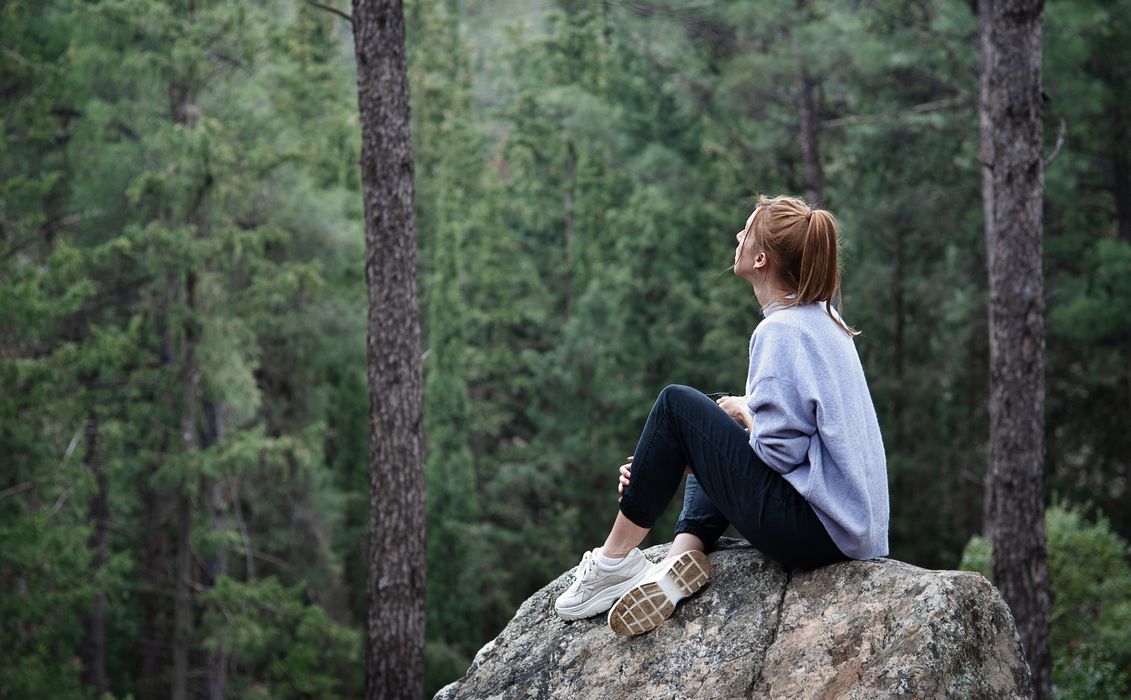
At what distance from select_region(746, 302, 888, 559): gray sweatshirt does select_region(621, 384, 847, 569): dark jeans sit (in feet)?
0.19

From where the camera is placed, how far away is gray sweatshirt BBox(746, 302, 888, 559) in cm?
347

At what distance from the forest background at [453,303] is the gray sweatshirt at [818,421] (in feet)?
15.2

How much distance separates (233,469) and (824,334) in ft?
36.0

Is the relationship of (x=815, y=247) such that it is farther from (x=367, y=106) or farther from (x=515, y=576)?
(x=515, y=576)

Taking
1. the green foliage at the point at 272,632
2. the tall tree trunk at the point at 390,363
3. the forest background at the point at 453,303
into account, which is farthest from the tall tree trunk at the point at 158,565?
the tall tree trunk at the point at 390,363

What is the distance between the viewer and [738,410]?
149 inches

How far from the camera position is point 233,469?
1330 cm

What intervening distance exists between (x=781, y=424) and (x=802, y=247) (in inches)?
22.6

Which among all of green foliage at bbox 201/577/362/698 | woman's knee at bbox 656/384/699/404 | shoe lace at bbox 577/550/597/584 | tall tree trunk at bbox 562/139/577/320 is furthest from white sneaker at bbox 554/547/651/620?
tall tree trunk at bbox 562/139/577/320

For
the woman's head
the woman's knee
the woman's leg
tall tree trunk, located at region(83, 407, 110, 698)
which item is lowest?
tall tree trunk, located at region(83, 407, 110, 698)

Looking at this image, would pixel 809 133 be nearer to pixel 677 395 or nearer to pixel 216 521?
pixel 216 521

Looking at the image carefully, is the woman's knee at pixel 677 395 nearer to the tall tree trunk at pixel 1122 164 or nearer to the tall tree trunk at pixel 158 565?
the tall tree trunk at pixel 158 565

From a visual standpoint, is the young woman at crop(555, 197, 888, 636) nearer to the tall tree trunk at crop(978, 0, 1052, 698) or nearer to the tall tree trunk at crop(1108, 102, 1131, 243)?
the tall tree trunk at crop(978, 0, 1052, 698)

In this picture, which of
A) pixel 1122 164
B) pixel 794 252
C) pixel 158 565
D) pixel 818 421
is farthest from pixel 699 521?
pixel 158 565
